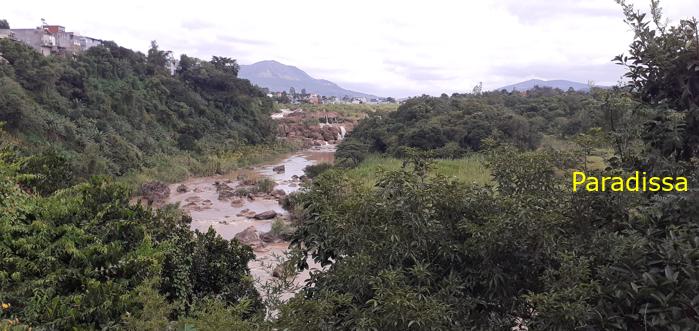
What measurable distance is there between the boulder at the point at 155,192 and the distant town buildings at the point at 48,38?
14073 mm

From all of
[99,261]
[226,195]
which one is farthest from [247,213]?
[99,261]

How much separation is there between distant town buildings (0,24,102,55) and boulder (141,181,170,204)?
46.2 ft

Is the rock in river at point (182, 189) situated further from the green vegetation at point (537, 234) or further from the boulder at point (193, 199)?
the green vegetation at point (537, 234)

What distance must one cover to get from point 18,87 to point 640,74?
21143mm

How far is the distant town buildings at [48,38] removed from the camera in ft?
98.9

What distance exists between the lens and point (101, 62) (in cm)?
2677

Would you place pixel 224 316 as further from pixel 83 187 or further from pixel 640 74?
pixel 83 187

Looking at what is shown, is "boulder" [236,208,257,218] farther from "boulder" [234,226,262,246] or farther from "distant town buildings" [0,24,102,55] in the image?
"distant town buildings" [0,24,102,55]

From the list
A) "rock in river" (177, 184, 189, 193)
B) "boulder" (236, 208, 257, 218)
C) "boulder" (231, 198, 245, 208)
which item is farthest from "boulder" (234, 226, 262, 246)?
"rock in river" (177, 184, 189, 193)

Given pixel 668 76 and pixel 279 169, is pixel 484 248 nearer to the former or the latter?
pixel 668 76

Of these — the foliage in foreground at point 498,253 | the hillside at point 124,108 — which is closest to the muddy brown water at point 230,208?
the hillside at point 124,108

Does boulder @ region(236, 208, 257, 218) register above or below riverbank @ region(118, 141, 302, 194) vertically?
below

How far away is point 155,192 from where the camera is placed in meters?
18.8

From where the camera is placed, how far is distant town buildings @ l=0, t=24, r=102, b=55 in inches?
1187
